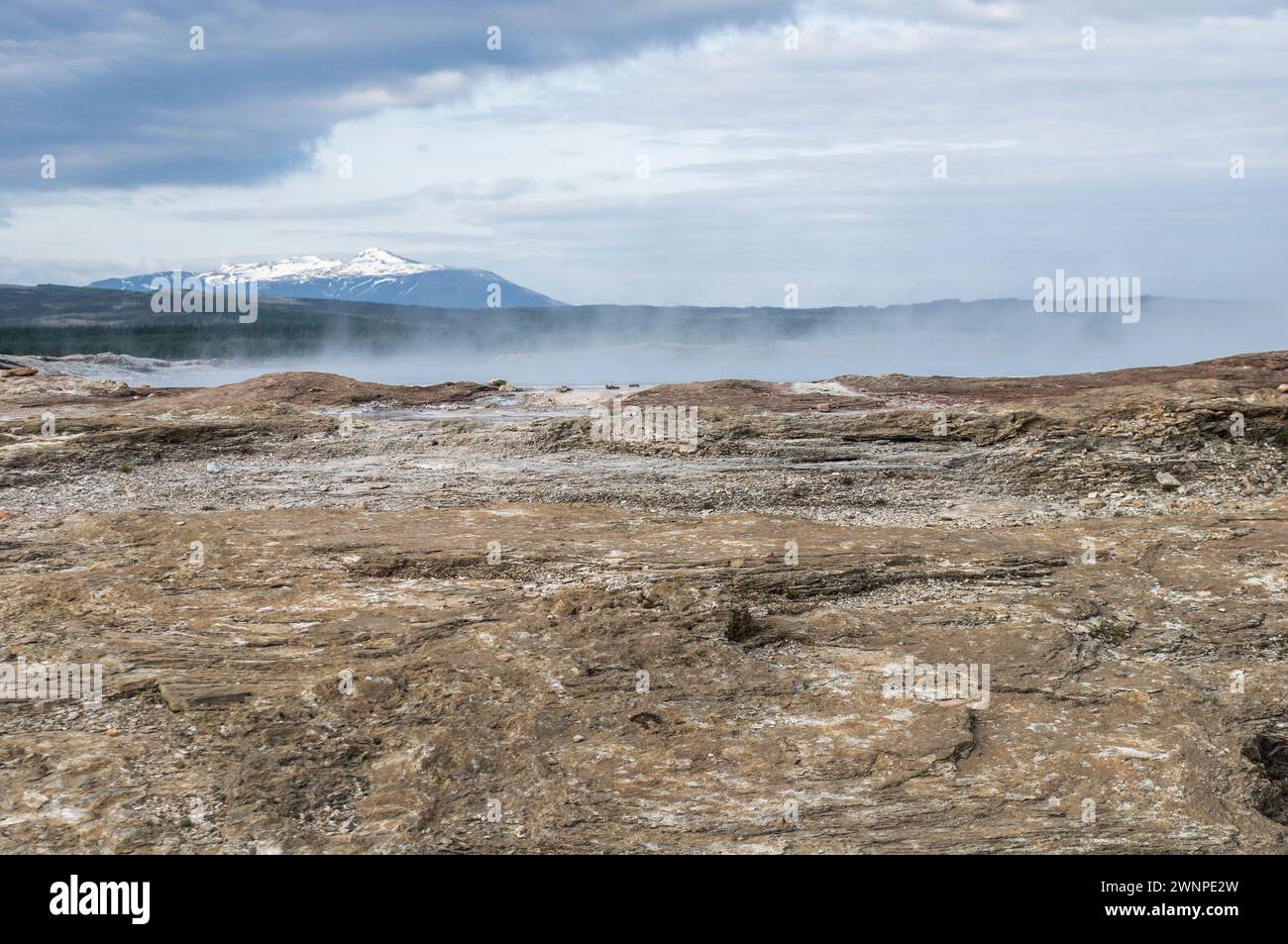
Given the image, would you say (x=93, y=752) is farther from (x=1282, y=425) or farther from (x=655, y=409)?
(x=1282, y=425)

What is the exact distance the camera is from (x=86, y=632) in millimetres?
9844

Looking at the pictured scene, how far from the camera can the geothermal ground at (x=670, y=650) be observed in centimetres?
703

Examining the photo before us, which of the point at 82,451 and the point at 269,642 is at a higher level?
the point at 82,451

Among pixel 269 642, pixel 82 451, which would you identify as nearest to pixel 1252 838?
pixel 269 642

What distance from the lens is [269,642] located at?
965cm

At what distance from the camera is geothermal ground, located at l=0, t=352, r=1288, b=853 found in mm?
7027

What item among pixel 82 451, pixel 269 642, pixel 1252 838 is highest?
pixel 82 451

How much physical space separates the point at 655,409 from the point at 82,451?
11398mm

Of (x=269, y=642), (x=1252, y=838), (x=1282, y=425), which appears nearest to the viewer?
(x=1252, y=838)

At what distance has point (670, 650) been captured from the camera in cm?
959

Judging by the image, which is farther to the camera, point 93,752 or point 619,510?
point 619,510
